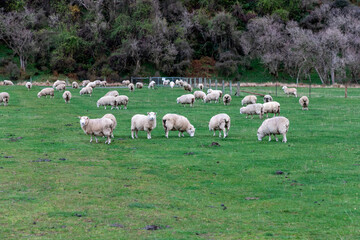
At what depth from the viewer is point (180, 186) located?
13828 mm

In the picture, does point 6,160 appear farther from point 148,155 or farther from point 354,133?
point 354,133

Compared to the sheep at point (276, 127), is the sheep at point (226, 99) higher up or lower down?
higher up

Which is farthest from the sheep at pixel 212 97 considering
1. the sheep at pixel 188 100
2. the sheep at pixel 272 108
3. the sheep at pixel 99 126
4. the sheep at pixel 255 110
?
the sheep at pixel 99 126

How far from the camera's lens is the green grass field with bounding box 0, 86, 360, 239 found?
396 inches

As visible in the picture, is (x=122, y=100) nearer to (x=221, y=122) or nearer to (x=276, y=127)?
(x=221, y=122)

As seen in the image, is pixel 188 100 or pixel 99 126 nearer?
pixel 99 126

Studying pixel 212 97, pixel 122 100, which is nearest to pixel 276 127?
pixel 122 100

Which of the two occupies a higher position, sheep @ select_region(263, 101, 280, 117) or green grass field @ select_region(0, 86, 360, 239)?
sheep @ select_region(263, 101, 280, 117)

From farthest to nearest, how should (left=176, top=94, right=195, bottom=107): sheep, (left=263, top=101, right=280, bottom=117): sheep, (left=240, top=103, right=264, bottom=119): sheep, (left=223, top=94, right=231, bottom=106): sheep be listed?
(left=223, top=94, right=231, bottom=106): sheep < (left=176, top=94, right=195, bottom=107): sheep < (left=240, top=103, right=264, bottom=119): sheep < (left=263, top=101, right=280, bottom=117): sheep

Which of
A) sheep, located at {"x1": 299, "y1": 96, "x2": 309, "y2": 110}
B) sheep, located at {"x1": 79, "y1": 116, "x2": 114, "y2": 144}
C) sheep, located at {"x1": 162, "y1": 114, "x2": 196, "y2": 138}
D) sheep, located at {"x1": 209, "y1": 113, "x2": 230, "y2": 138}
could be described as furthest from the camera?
sheep, located at {"x1": 299, "y1": 96, "x2": 309, "y2": 110}

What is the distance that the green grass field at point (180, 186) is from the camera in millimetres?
10062

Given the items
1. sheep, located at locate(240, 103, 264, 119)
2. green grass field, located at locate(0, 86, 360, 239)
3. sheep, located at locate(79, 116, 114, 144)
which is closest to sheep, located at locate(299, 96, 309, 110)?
sheep, located at locate(240, 103, 264, 119)

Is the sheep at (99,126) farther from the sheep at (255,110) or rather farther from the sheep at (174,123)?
the sheep at (255,110)

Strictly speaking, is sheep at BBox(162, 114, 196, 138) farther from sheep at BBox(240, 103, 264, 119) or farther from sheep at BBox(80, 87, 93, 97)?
sheep at BBox(80, 87, 93, 97)
